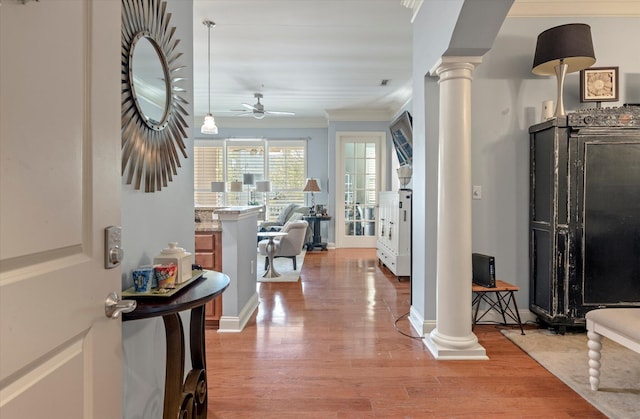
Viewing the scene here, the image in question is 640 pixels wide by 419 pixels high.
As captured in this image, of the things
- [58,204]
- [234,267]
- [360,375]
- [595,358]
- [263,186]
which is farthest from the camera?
[263,186]

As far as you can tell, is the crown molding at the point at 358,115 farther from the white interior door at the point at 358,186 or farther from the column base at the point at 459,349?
the column base at the point at 459,349

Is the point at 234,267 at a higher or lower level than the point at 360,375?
higher

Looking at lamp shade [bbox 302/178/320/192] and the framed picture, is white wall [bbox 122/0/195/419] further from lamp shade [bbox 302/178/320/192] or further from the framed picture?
lamp shade [bbox 302/178/320/192]

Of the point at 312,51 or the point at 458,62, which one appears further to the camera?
the point at 312,51

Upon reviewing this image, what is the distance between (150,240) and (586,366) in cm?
278

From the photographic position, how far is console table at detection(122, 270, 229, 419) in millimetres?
1172

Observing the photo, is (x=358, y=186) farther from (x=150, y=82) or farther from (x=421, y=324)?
(x=150, y=82)

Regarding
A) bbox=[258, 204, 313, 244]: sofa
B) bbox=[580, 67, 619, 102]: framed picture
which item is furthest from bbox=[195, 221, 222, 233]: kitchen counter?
bbox=[258, 204, 313, 244]: sofa

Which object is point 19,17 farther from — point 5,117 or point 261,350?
point 261,350

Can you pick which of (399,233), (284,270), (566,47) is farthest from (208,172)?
(566,47)

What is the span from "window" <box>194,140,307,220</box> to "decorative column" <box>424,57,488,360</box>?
5.71 meters

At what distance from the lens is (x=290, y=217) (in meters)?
7.37

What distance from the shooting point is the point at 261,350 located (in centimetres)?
264

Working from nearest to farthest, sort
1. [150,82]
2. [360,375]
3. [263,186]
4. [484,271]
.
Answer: [150,82] < [360,375] < [484,271] < [263,186]
